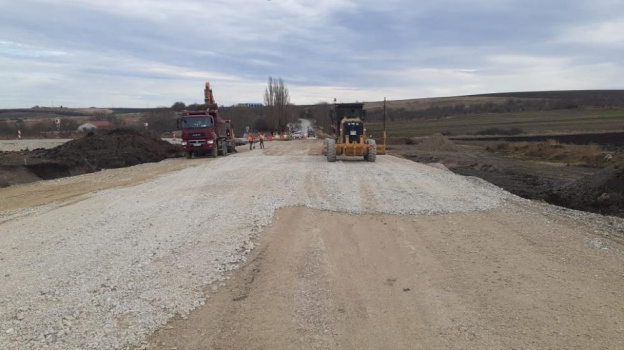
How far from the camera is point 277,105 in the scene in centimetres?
9469

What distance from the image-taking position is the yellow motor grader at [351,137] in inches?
933

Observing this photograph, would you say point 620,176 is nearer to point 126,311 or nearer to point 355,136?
point 355,136

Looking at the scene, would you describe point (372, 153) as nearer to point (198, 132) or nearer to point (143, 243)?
point (198, 132)

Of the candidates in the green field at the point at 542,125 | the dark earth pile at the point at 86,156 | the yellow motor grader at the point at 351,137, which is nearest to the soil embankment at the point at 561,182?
the yellow motor grader at the point at 351,137

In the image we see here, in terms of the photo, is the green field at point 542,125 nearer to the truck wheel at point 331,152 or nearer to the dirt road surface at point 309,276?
the truck wheel at point 331,152

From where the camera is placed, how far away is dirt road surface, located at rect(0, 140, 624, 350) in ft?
15.7

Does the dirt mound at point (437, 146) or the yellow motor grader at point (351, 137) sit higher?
the yellow motor grader at point (351, 137)

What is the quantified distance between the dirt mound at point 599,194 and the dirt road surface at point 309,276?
319cm

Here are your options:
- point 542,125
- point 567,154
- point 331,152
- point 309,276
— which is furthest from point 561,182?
point 542,125

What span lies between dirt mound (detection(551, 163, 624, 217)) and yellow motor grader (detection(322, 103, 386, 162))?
30.2ft

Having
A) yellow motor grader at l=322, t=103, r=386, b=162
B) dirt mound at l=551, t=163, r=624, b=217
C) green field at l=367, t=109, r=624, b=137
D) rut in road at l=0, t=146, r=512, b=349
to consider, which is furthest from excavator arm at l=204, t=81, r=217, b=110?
green field at l=367, t=109, r=624, b=137

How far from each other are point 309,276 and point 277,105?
8983 centimetres

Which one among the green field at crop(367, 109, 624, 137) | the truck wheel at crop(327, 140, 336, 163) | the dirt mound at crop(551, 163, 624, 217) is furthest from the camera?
the green field at crop(367, 109, 624, 137)

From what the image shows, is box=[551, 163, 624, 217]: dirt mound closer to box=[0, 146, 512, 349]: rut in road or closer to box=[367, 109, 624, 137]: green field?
box=[0, 146, 512, 349]: rut in road
